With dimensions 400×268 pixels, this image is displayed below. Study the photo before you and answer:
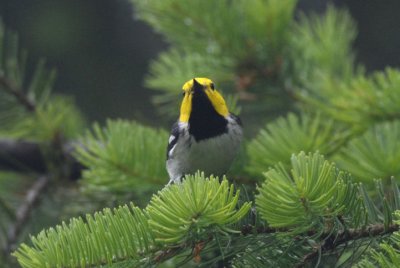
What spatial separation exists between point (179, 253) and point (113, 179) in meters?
0.73

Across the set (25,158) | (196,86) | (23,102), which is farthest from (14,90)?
(196,86)

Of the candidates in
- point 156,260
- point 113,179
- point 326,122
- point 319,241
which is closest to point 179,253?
point 156,260

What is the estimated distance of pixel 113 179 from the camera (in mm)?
2350

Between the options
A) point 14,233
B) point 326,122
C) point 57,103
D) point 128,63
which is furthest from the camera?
point 128,63

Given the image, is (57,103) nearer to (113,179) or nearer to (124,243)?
(113,179)

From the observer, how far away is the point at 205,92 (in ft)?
8.52

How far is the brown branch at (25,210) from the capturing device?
2.76 meters

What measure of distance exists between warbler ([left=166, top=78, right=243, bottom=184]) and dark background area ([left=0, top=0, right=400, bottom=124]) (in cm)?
411

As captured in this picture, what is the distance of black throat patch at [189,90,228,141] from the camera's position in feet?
8.39

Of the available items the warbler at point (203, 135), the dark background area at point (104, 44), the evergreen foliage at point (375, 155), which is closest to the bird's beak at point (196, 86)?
the warbler at point (203, 135)

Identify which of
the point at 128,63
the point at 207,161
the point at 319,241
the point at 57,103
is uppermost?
the point at 128,63

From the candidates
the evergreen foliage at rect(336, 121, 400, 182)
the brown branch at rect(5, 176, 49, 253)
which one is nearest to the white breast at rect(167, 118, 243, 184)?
the evergreen foliage at rect(336, 121, 400, 182)

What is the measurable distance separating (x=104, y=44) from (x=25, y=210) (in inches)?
220

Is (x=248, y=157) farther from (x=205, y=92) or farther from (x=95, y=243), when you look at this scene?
(x=95, y=243)
